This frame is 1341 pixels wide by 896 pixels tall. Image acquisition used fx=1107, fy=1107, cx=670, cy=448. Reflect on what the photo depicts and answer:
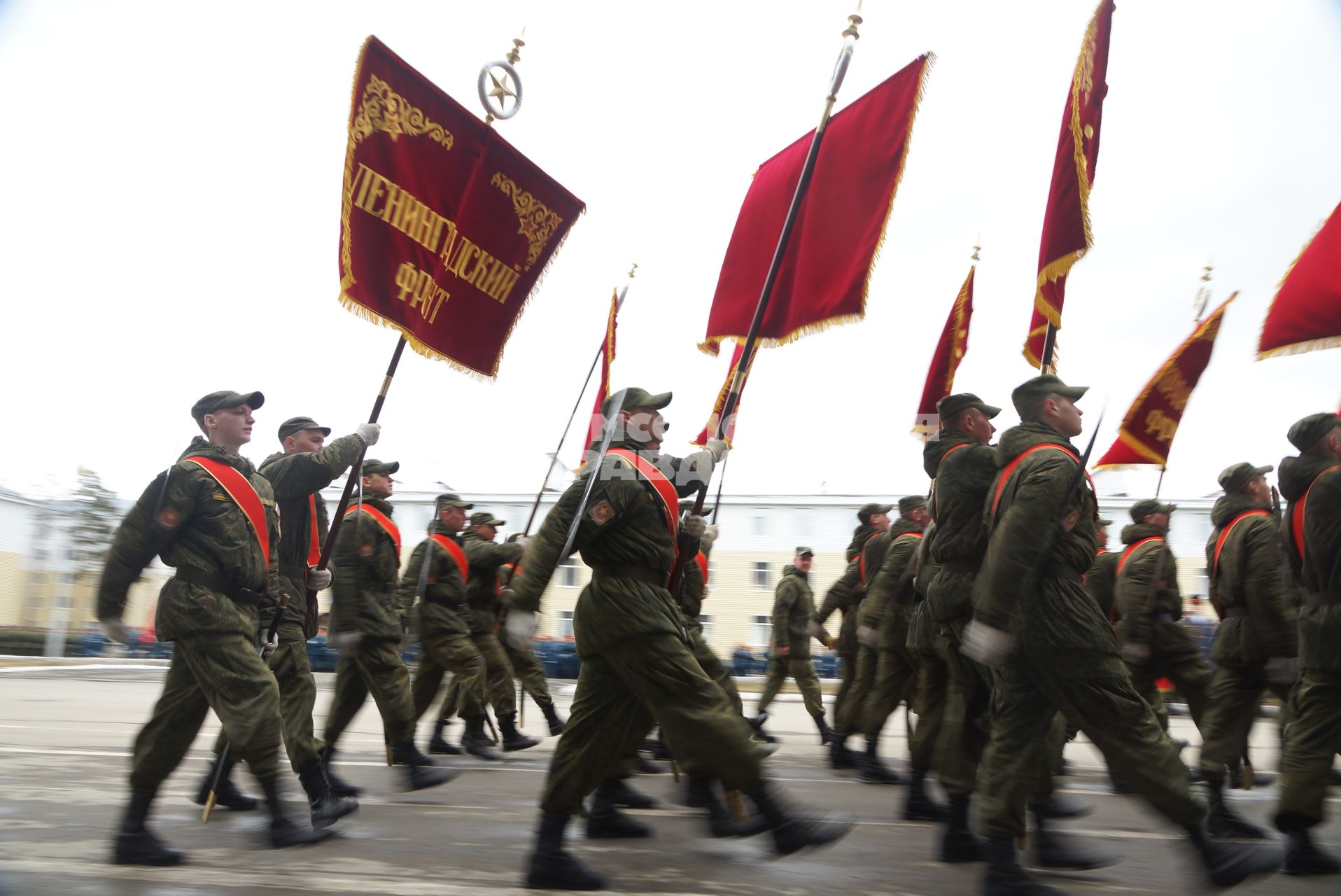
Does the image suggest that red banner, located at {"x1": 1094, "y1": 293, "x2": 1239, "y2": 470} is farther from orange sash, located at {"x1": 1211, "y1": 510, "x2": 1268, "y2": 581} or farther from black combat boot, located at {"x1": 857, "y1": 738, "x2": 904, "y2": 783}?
black combat boot, located at {"x1": 857, "y1": 738, "x2": 904, "y2": 783}

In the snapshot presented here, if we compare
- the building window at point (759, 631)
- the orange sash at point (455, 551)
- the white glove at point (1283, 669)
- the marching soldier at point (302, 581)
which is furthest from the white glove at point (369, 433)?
the building window at point (759, 631)

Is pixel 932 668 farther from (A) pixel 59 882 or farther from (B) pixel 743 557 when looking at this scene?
(B) pixel 743 557

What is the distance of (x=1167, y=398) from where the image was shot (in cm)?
711

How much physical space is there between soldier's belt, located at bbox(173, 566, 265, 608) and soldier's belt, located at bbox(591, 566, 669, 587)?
1593 mm

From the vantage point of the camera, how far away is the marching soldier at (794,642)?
382 inches

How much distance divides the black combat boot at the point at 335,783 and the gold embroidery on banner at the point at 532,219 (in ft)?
9.61

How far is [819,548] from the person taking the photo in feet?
155

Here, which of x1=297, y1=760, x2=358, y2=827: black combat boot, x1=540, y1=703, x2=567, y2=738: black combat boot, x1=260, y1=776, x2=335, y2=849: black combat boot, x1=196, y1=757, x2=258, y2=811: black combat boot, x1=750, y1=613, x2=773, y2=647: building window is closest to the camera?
x1=260, y1=776, x2=335, y2=849: black combat boot

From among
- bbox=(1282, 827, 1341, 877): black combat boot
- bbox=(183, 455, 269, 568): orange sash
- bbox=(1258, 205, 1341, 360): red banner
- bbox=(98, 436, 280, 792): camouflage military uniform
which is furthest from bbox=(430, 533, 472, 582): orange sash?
bbox=(1282, 827, 1341, 877): black combat boot

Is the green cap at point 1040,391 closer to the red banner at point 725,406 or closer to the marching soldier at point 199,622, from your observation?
the red banner at point 725,406

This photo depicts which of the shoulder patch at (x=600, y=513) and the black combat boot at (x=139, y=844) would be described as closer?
the shoulder patch at (x=600, y=513)

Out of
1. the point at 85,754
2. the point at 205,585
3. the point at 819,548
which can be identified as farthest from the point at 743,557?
the point at 205,585

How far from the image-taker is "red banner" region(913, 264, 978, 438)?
25.4ft

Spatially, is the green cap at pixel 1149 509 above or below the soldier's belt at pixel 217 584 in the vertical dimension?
above
